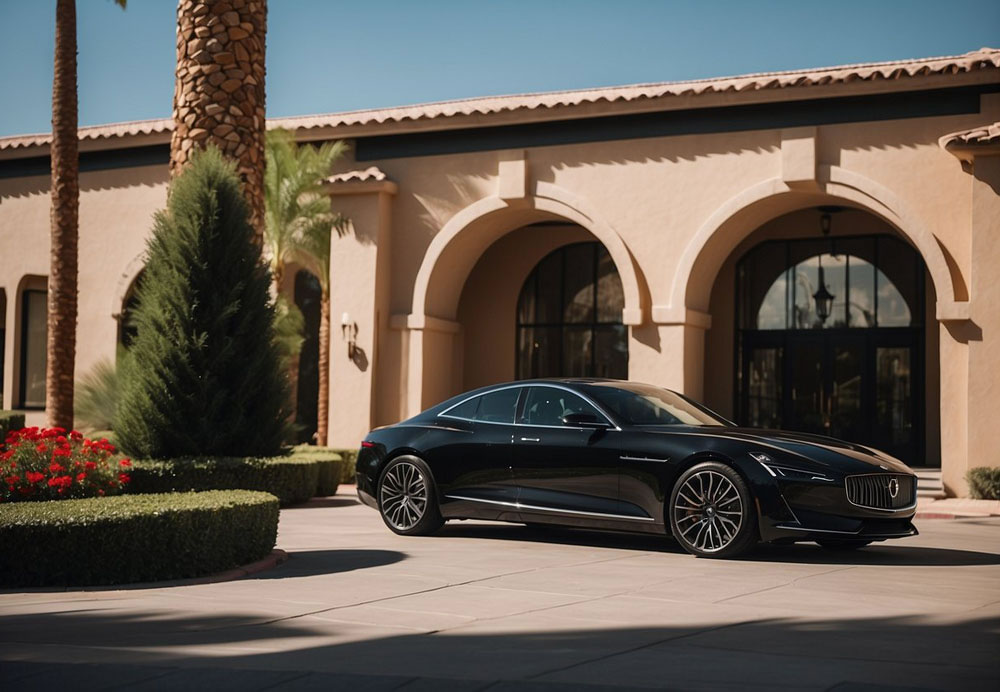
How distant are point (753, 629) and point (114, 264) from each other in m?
22.0

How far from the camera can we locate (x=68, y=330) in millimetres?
19656

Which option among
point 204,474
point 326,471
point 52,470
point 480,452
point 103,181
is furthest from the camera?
point 103,181

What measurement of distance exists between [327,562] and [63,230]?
→ 12490mm

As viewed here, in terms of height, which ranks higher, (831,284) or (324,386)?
(831,284)

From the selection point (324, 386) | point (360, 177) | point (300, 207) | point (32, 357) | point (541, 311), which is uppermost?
point (360, 177)

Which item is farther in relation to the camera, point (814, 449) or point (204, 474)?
point (204, 474)

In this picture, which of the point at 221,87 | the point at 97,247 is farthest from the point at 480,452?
the point at 97,247

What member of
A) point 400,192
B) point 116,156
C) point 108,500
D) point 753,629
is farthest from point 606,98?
point 753,629

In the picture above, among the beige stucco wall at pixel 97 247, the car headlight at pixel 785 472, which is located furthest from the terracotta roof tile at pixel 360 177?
the car headlight at pixel 785 472

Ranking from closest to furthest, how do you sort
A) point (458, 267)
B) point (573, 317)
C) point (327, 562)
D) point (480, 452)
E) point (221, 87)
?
1. point (327, 562)
2. point (480, 452)
3. point (221, 87)
4. point (458, 267)
5. point (573, 317)

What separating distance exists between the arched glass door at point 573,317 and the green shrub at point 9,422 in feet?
31.8

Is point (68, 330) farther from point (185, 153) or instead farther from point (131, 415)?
point (131, 415)

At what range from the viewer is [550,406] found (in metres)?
10.8

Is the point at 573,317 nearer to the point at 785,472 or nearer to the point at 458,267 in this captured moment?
the point at 458,267
